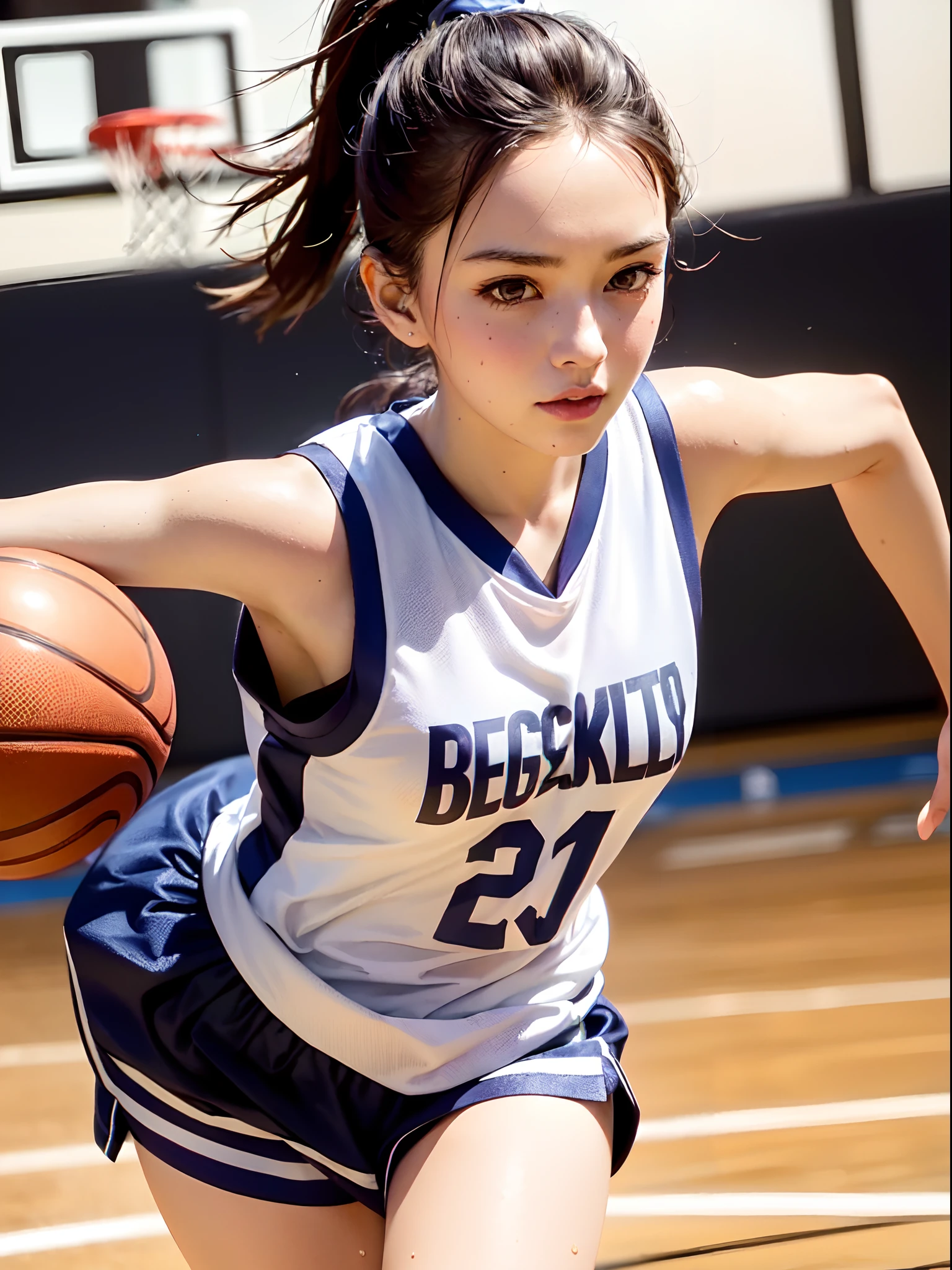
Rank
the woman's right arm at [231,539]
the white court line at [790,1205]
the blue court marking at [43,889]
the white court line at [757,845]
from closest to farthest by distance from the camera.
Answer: the woman's right arm at [231,539] < the white court line at [790,1205] < the white court line at [757,845] < the blue court marking at [43,889]

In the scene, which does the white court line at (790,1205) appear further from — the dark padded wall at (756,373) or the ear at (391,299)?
the dark padded wall at (756,373)

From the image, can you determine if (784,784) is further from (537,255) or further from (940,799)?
(537,255)

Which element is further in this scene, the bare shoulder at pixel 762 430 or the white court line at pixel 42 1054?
the white court line at pixel 42 1054

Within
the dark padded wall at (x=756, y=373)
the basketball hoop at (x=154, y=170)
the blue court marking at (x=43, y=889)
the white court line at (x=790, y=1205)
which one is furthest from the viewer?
the basketball hoop at (x=154, y=170)

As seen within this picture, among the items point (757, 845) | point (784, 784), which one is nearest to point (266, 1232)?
point (757, 845)

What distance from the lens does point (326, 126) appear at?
1.40 metres

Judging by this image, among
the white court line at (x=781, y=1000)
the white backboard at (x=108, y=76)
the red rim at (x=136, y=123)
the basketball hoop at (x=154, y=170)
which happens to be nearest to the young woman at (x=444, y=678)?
the white court line at (x=781, y=1000)

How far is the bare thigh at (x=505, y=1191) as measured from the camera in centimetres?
111

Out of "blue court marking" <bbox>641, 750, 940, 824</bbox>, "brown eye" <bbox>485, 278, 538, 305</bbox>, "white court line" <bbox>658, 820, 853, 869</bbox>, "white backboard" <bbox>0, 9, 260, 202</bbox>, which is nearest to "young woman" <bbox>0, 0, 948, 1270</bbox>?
"brown eye" <bbox>485, 278, 538, 305</bbox>

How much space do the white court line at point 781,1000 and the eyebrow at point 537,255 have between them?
1.89 metres

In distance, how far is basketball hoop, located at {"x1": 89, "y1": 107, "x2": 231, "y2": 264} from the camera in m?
4.17

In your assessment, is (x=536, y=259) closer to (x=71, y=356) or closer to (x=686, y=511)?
(x=686, y=511)

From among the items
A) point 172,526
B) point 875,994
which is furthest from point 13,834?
point 875,994

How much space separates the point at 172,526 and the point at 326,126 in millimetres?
540
